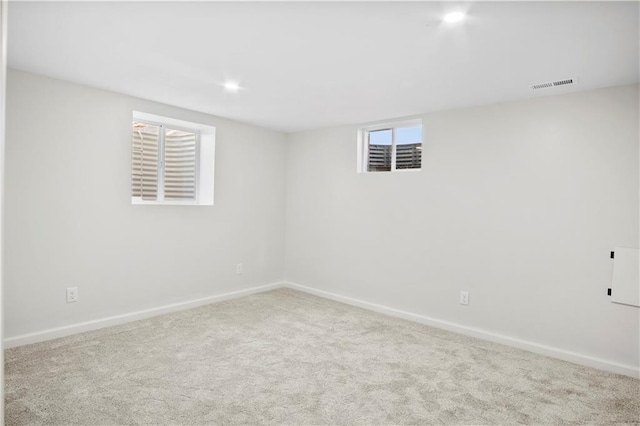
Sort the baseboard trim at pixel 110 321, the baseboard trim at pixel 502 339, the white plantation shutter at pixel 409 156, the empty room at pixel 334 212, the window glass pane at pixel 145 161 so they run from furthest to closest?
the white plantation shutter at pixel 409 156 → the window glass pane at pixel 145 161 → the baseboard trim at pixel 110 321 → the baseboard trim at pixel 502 339 → the empty room at pixel 334 212

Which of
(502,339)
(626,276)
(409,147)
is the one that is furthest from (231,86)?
(626,276)

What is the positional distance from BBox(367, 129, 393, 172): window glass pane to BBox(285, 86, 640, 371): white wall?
7.3 inches

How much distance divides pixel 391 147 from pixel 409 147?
0.23 meters

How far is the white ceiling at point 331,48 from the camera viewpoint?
73.8 inches

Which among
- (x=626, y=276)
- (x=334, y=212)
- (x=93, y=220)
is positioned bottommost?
(x=626, y=276)

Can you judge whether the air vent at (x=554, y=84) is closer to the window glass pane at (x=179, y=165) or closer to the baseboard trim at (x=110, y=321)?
the window glass pane at (x=179, y=165)

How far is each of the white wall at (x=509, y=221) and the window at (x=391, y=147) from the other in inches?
5.4

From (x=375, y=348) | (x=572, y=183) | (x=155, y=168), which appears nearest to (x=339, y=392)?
(x=375, y=348)

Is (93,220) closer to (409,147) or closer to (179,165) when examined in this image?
(179,165)

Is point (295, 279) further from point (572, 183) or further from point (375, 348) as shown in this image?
point (572, 183)

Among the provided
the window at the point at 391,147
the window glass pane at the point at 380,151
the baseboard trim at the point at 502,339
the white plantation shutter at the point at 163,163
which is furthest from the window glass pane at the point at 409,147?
the white plantation shutter at the point at 163,163

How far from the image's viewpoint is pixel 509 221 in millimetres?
3289

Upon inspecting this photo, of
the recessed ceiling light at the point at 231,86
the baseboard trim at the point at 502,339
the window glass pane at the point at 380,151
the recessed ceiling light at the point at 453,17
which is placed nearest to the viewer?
the recessed ceiling light at the point at 453,17

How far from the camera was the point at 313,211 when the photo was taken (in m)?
4.84
